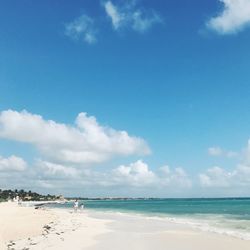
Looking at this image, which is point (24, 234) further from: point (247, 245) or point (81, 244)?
point (247, 245)

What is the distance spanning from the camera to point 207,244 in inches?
882

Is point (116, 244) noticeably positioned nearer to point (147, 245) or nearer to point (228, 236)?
point (147, 245)

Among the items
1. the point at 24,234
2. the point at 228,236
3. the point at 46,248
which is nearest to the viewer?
the point at 46,248

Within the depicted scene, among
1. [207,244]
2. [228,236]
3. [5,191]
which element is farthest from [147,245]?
[5,191]

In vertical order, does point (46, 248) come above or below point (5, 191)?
below

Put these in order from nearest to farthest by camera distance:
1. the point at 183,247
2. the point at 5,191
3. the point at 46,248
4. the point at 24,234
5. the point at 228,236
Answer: the point at 46,248 < the point at 183,247 < the point at 24,234 < the point at 228,236 < the point at 5,191

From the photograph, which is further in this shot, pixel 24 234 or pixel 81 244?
pixel 24 234

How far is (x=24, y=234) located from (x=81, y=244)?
16.2ft

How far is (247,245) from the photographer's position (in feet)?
73.2

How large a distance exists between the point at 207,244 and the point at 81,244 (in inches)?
265

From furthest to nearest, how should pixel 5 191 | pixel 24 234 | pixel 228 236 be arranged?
pixel 5 191 → pixel 228 236 → pixel 24 234

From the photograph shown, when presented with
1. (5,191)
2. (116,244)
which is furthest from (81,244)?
(5,191)

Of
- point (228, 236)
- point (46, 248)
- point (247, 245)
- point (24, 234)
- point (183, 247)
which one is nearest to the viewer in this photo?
point (46, 248)

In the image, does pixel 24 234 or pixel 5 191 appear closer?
pixel 24 234
